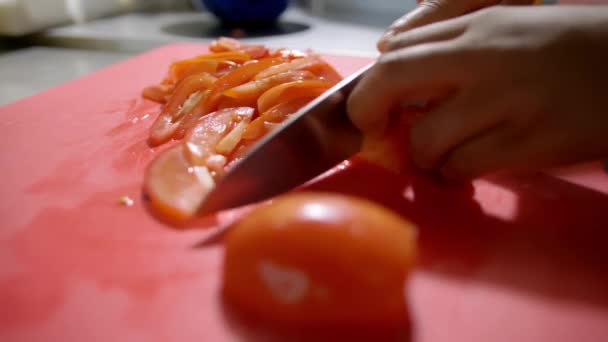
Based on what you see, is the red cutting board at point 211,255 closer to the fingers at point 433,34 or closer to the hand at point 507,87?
the hand at point 507,87

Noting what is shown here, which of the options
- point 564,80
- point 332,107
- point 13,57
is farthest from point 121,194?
point 13,57

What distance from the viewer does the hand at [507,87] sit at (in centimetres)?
86

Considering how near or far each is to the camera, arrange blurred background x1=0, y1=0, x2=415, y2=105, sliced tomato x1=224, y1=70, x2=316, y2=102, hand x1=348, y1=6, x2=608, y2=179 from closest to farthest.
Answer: hand x1=348, y1=6, x2=608, y2=179, sliced tomato x1=224, y1=70, x2=316, y2=102, blurred background x1=0, y1=0, x2=415, y2=105

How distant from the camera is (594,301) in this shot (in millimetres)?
804

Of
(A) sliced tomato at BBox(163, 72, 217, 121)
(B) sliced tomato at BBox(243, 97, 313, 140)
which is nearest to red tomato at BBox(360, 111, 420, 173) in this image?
(B) sliced tomato at BBox(243, 97, 313, 140)

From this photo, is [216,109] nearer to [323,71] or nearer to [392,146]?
[323,71]

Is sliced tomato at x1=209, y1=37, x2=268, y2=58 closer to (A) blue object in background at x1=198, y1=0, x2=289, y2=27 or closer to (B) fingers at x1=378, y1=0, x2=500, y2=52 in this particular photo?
(B) fingers at x1=378, y1=0, x2=500, y2=52

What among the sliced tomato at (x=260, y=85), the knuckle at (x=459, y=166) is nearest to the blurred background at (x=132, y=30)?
the sliced tomato at (x=260, y=85)

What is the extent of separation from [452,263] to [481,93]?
0.31m

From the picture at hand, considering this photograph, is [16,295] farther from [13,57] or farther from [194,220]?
[13,57]

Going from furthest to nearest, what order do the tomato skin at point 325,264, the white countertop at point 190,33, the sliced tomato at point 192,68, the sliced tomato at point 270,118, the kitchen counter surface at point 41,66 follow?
the white countertop at point 190,33 < the kitchen counter surface at point 41,66 < the sliced tomato at point 192,68 < the sliced tomato at point 270,118 < the tomato skin at point 325,264

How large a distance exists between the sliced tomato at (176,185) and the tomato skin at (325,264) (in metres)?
0.27

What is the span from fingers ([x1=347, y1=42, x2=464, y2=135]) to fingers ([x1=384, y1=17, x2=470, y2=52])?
0.25ft

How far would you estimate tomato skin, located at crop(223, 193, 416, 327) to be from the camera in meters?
0.71
